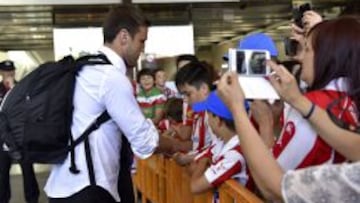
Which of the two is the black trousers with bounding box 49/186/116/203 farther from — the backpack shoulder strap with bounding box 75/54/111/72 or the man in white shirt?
the backpack shoulder strap with bounding box 75/54/111/72

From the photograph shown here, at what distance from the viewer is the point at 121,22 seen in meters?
2.71

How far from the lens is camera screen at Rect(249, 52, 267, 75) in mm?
1781

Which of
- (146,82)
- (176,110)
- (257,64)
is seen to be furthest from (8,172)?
(257,64)

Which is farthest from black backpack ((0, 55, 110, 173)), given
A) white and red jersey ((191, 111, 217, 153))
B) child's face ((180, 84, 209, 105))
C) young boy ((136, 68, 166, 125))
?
young boy ((136, 68, 166, 125))

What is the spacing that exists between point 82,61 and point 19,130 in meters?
0.39

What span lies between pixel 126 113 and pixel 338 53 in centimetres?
108

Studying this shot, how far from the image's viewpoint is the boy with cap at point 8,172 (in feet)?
9.50

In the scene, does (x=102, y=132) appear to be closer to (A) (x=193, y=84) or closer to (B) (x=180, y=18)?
(A) (x=193, y=84)

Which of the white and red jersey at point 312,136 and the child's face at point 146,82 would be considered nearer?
the white and red jersey at point 312,136

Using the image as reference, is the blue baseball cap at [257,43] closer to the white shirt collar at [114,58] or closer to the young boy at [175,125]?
the white shirt collar at [114,58]

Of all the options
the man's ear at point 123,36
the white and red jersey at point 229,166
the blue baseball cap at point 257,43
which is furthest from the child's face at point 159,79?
the blue baseball cap at point 257,43

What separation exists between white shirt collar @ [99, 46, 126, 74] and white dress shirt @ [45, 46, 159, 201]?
75 millimetres

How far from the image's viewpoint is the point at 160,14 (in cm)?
1259

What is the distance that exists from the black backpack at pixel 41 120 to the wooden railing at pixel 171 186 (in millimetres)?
663
